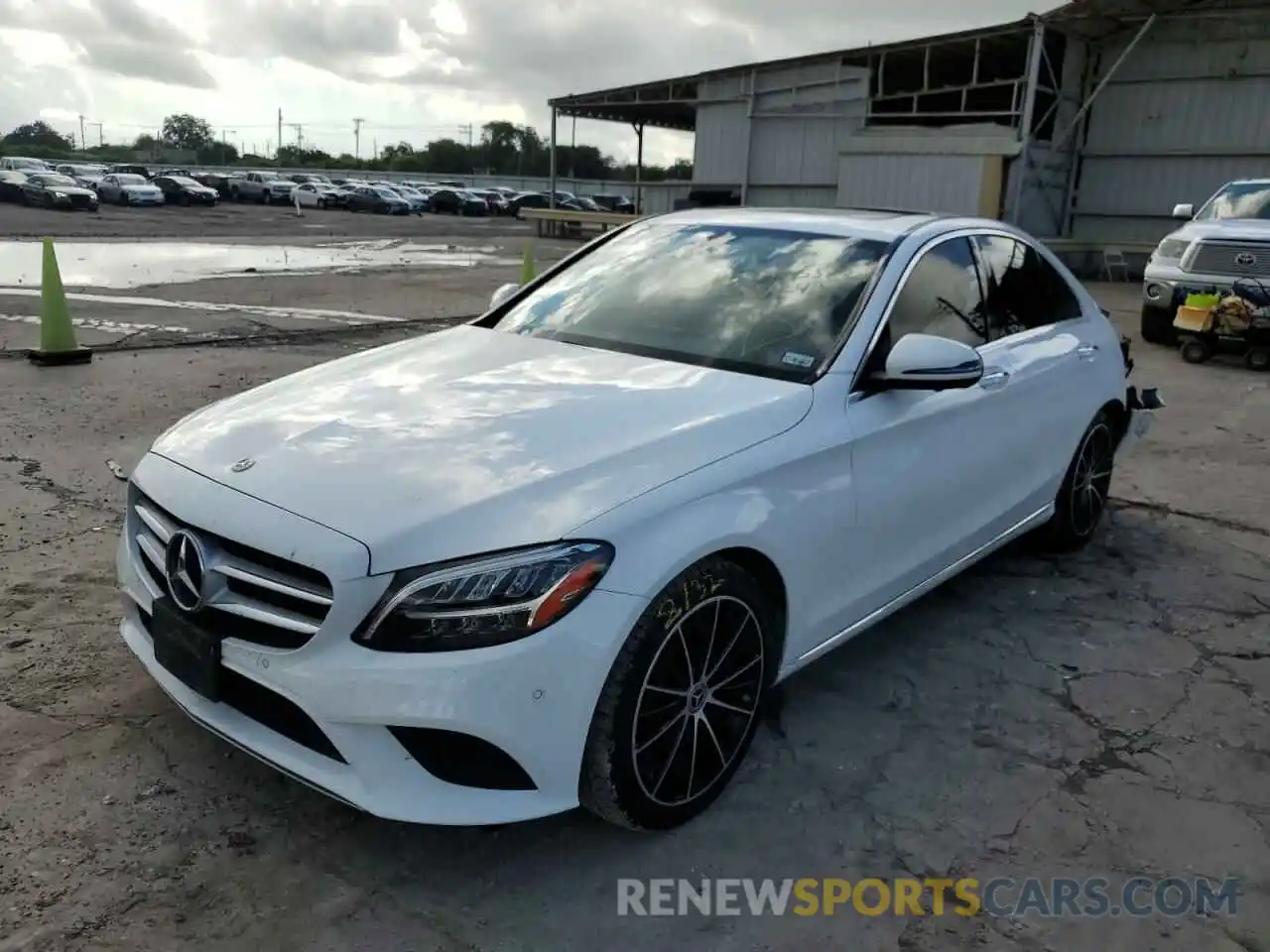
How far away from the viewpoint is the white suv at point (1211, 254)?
11016mm

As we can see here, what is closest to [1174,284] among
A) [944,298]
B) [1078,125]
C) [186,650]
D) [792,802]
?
[944,298]

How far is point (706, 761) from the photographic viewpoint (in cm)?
282

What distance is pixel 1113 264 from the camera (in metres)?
22.8

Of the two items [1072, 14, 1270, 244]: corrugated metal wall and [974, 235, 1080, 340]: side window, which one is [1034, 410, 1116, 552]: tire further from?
[1072, 14, 1270, 244]: corrugated metal wall

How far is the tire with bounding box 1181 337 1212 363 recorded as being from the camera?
11.0 meters

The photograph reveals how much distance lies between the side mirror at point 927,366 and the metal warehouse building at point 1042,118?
794 inches

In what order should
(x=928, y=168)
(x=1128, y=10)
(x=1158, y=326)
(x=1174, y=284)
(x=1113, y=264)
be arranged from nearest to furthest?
(x=1174, y=284), (x=1158, y=326), (x=1128, y=10), (x=1113, y=264), (x=928, y=168)

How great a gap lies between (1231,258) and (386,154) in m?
117

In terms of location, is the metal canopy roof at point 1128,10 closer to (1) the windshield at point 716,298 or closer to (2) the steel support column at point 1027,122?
(2) the steel support column at point 1027,122

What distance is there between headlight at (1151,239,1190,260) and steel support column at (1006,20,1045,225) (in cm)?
1091

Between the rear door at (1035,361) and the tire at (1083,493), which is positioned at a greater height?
the rear door at (1035,361)

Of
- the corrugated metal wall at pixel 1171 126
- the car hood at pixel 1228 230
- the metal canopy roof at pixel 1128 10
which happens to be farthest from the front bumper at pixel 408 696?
the corrugated metal wall at pixel 1171 126

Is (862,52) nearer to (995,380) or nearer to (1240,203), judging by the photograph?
(1240,203)

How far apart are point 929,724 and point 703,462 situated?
141cm
